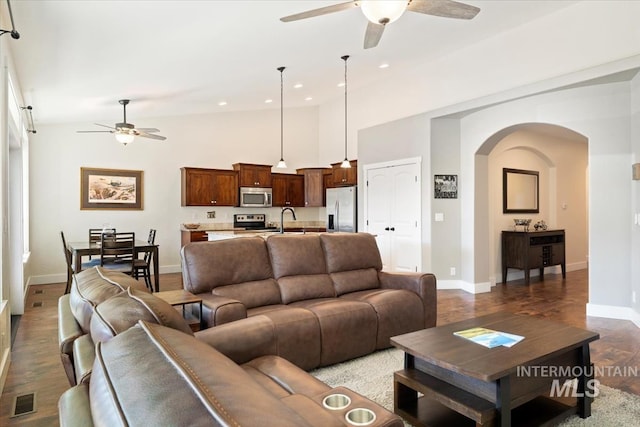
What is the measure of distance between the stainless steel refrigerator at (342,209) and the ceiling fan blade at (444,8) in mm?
4732

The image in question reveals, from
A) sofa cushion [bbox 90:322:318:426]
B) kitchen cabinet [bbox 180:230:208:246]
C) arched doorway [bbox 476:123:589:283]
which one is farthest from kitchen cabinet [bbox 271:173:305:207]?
sofa cushion [bbox 90:322:318:426]

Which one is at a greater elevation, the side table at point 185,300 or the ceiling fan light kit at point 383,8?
the ceiling fan light kit at point 383,8

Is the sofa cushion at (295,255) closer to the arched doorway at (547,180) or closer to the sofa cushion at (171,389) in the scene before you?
the sofa cushion at (171,389)

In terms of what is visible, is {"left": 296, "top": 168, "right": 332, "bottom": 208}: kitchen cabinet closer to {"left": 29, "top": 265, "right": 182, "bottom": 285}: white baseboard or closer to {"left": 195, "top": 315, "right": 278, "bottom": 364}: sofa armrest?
{"left": 29, "top": 265, "right": 182, "bottom": 285}: white baseboard

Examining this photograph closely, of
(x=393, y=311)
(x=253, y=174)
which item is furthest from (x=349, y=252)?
(x=253, y=174)

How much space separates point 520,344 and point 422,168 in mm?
4194

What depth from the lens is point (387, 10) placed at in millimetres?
2443

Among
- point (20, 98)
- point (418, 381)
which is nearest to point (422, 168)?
point (418, 381)

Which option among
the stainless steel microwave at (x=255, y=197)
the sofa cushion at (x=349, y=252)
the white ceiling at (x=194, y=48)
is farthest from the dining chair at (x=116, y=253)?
the sofa cushion at (x=349, y=252)

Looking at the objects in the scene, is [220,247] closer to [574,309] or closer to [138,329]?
[138,329]

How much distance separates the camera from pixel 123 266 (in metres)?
5.48

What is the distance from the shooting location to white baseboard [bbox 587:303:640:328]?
4264mm

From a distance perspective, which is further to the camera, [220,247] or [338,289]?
[338,289]

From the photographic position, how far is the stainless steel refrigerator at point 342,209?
756cm
